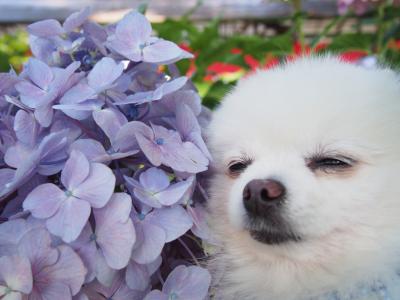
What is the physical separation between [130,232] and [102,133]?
18cm

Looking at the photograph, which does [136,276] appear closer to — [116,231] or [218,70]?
[116,231]

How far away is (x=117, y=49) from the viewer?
0.85m

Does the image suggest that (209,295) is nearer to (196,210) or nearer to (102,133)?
(196,210)

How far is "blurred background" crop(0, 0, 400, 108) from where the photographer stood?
167 cm

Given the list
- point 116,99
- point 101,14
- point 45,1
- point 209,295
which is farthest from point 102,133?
point 45,1

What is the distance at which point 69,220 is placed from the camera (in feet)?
2.19

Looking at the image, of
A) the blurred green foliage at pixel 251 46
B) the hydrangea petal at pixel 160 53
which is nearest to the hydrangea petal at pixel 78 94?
the hydrangea petal at pixel 160 53

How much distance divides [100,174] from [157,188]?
0.09m

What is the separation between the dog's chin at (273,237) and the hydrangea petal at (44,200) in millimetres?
312

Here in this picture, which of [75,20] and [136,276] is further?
[75,20]

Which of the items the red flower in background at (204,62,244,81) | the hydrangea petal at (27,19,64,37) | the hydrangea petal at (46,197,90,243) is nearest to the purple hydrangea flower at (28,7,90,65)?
the hydrangea petal at (27,19,64,37)

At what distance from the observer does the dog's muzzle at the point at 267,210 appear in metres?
0.78

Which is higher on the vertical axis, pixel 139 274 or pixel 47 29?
pixel 47 29

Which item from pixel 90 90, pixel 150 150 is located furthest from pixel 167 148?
pixel 90 90
